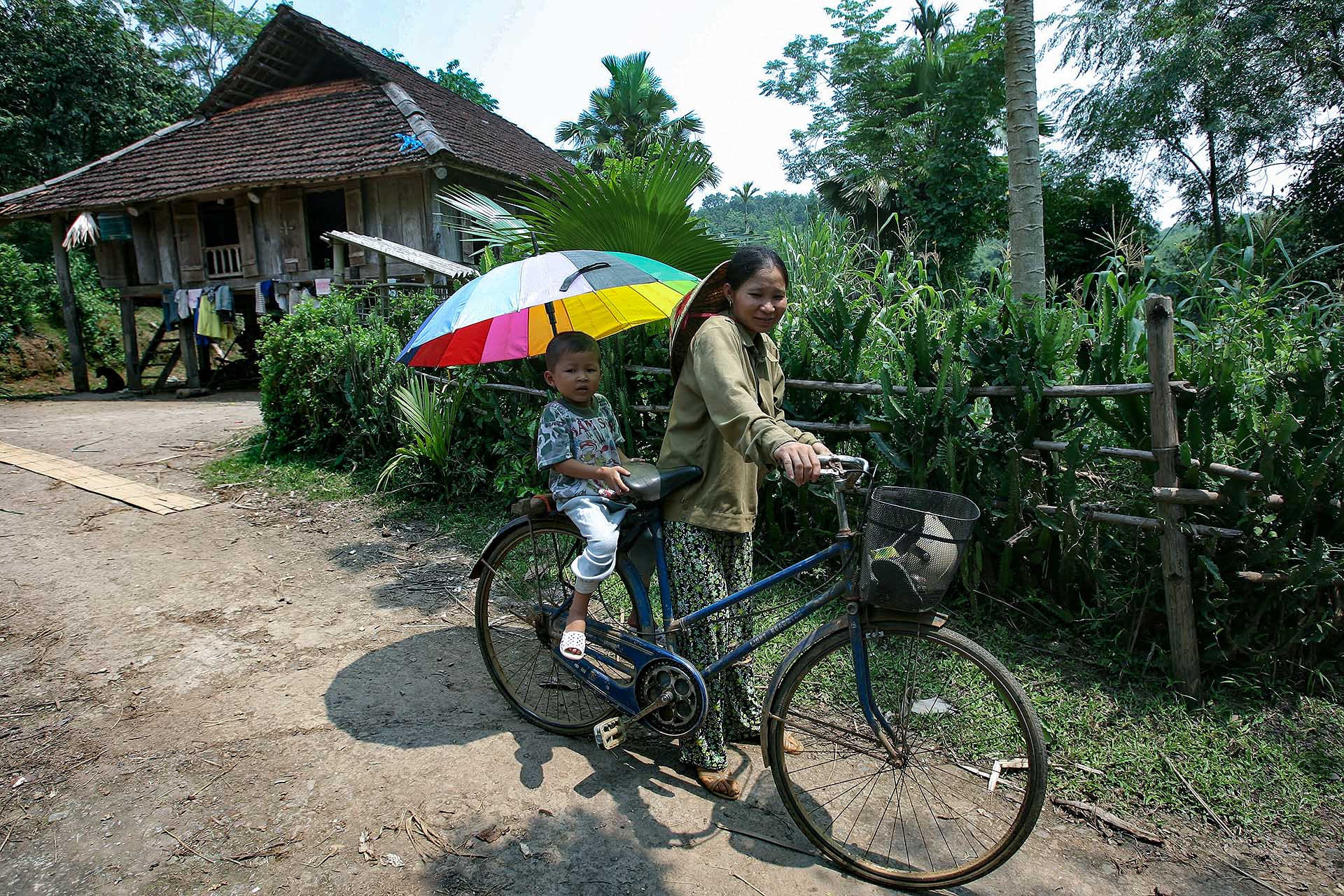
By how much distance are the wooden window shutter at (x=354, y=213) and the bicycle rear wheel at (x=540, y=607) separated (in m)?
11.8

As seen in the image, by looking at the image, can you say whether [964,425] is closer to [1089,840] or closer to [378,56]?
[1089,840]

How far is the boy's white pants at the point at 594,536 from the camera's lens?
2537 mm

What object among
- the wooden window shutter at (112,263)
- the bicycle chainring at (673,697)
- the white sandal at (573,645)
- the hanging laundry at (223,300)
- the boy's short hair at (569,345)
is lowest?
the bicycle chainring at (673,697)

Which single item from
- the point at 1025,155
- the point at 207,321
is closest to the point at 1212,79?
the point at 1025,155

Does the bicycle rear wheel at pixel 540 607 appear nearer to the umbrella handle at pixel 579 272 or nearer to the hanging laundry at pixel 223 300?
the umbrella handle at pixel 579 272

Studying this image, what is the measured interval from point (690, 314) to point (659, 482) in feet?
1.87

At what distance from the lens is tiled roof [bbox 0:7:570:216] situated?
12789 mm

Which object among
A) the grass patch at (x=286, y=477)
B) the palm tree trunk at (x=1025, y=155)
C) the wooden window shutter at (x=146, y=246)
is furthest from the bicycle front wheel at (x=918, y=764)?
the wooden window shutter at (x=146, y=246)

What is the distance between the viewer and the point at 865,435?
386cm

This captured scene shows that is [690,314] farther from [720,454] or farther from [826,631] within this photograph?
[826,631]

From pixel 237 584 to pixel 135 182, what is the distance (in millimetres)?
13802

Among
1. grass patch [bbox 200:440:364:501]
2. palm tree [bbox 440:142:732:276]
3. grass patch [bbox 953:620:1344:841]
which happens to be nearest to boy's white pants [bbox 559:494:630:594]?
grass patch [bbox 953:620:1344:841]

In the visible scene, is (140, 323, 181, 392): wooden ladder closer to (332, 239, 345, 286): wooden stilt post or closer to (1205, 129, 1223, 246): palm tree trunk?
(332, 239, 345, 286): wooden stilt post

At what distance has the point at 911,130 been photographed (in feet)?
68.6
